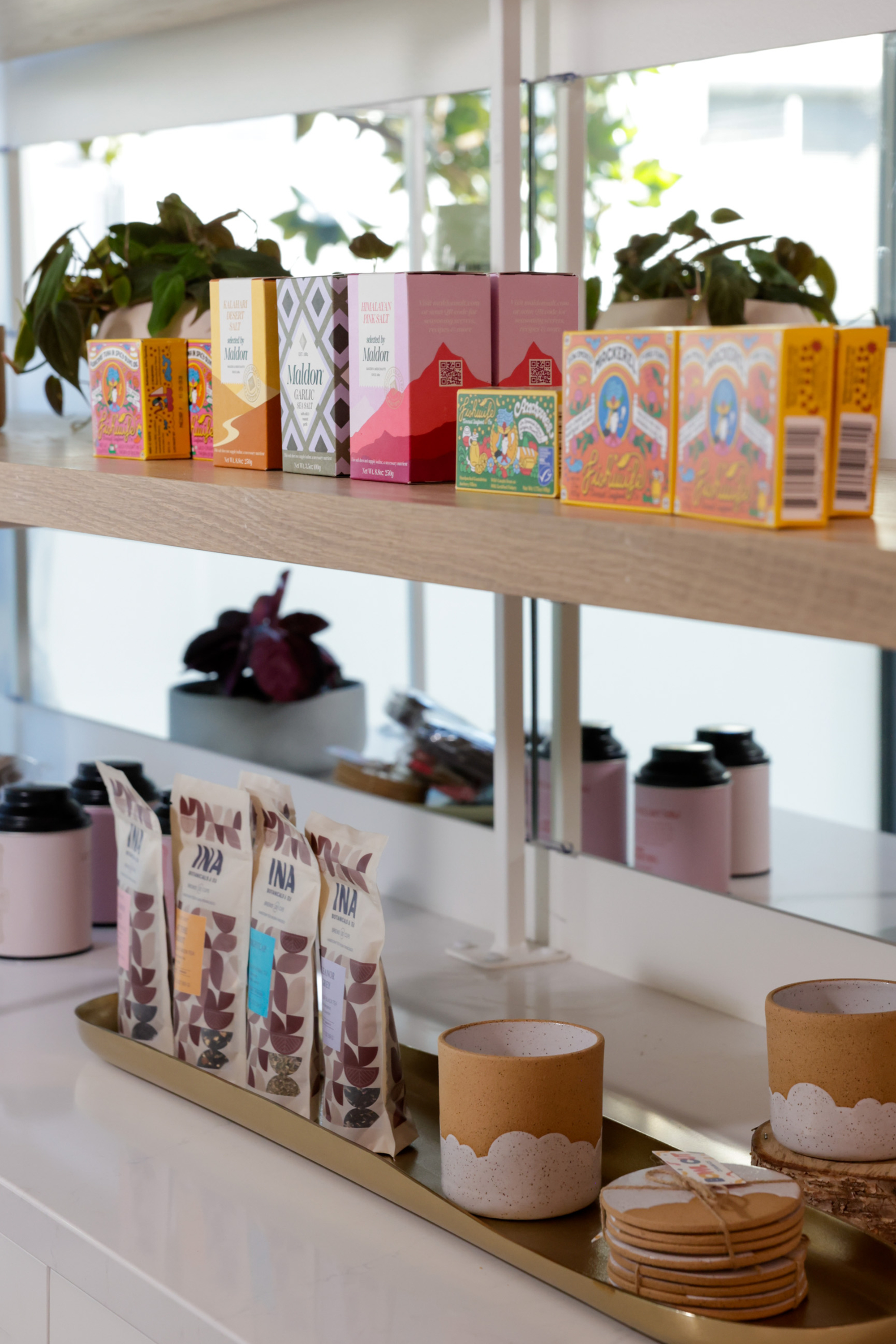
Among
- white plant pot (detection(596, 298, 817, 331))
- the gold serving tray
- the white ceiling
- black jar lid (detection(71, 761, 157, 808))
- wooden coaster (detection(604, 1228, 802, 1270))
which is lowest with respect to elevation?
the gold serving tray

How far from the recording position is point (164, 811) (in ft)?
4.07

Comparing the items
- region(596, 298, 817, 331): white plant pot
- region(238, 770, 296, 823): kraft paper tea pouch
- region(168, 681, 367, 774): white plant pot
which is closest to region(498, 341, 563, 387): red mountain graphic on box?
region(596, 298, 817, 331): white plant pot

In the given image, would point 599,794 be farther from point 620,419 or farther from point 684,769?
point 620,419

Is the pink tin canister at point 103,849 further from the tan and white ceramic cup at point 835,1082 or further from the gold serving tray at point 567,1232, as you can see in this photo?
the tan and white ceramic cup at point 835,1082

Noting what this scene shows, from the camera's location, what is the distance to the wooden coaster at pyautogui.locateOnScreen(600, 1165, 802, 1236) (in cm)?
71

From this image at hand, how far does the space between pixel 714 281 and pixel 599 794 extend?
1.55 ft

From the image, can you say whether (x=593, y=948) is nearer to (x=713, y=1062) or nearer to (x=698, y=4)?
(x=713, y=1062)

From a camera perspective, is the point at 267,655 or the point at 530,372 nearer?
the point at 530,372

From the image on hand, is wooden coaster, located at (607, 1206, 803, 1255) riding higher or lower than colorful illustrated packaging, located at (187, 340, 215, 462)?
lower

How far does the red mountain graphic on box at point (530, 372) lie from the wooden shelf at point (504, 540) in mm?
104

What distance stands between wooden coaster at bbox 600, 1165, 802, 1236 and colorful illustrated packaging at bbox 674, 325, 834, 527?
34 centimetres

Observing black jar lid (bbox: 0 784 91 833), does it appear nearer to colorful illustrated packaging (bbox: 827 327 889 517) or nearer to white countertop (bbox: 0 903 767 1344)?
white countertop (bbox: 0 903 767 1344)

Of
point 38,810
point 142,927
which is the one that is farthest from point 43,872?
point 142,927

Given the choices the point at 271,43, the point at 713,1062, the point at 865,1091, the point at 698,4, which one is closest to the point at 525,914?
the point at 713,1062
